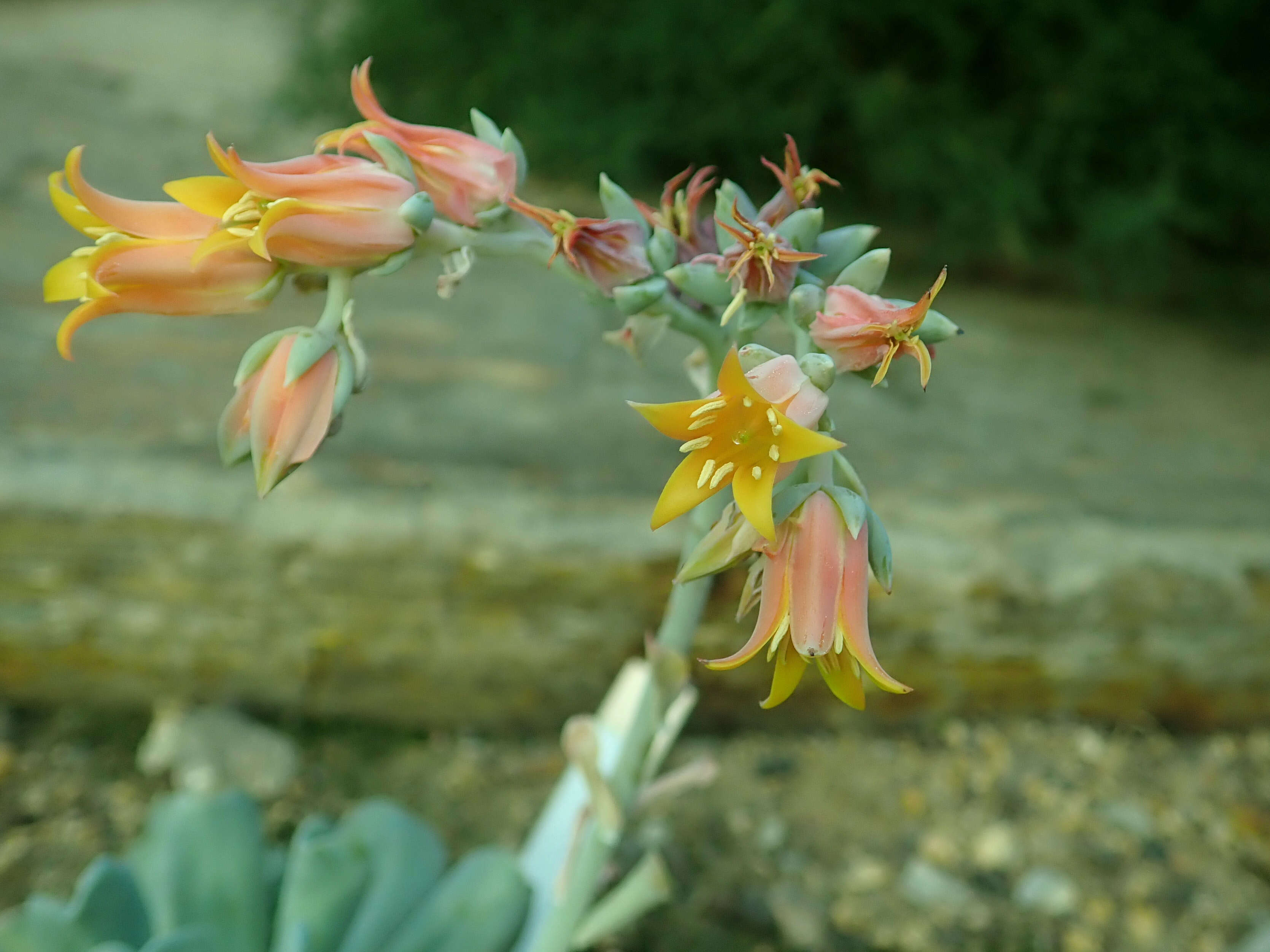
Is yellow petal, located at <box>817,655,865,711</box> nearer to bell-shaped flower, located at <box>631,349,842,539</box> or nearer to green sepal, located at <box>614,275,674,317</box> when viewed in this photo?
bell-shaped flower, located at <box>631,349,842,539</box>

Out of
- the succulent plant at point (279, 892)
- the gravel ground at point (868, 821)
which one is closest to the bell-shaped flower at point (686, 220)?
the succulent plant at point (279, 892)

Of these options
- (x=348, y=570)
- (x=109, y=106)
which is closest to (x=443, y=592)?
(x=348, y=570)

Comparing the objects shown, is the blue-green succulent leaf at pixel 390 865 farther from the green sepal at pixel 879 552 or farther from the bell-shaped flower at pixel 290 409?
the green sepal at pixel 879 552

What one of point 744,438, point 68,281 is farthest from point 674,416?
point 68,281

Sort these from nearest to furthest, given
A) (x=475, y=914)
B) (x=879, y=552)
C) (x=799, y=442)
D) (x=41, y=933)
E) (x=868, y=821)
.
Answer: (x=799, y=442), (x=879, y=552), (x=41, y=933), (x=475, y=914), (x=868, y=821)

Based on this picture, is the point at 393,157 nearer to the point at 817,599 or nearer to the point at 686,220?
the point at 686,220
